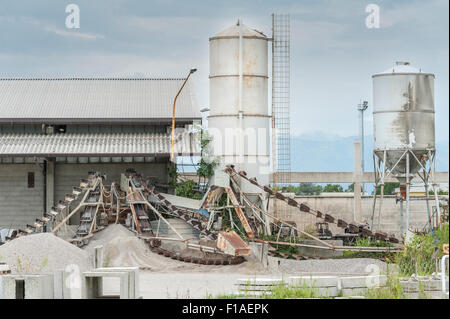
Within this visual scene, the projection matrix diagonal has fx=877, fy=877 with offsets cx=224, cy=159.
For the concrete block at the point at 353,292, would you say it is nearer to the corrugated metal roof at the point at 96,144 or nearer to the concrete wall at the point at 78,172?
the corrugated metal roof at the point at 96,144

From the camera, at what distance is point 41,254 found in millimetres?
32031

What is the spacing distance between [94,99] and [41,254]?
1453 centimetres

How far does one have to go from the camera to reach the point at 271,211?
165 ft

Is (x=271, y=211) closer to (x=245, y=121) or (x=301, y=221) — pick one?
(x=301, y=221)

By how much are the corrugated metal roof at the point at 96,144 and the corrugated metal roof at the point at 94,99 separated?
3.07 feet

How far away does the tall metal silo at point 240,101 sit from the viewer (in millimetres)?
42062

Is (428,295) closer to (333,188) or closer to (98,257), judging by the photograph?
(98,257)

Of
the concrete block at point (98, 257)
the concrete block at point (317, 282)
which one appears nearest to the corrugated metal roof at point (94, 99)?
the concrete block at point (98, 257)

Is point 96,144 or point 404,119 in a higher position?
point 404,119

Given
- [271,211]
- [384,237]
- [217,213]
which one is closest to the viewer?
[384,237]

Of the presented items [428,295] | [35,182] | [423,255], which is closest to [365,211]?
[35,182]
